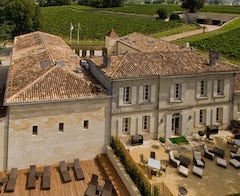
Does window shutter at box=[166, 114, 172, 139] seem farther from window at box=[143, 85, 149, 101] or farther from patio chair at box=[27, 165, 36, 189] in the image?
patio chair at box=[27, 165, 36, 189]

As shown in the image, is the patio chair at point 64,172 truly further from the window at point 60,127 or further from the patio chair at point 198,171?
the patio chair at point 198,171

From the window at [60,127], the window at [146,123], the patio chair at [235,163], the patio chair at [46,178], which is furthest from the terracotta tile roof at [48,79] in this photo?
the patio chair at [235,163]

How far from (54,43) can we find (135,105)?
15872mm

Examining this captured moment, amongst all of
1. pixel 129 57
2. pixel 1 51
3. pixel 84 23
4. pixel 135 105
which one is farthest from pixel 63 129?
pixel 84 23

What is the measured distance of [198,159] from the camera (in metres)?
24.9

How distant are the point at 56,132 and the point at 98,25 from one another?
61699mm

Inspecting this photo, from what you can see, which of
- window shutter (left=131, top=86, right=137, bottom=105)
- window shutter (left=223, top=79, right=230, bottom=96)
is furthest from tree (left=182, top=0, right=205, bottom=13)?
window shutter (left=131, top=86, right=137, bottom=105)

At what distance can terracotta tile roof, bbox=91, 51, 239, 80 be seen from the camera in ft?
87.5

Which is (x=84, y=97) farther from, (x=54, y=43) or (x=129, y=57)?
(x=54, y=43)

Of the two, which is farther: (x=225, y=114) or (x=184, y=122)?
(x=225, y=114)

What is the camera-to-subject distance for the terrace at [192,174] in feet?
71.7

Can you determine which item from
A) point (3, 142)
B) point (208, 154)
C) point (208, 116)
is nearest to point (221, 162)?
point (208, 154)

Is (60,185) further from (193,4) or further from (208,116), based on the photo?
(193,4)

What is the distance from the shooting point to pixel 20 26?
201 ft
